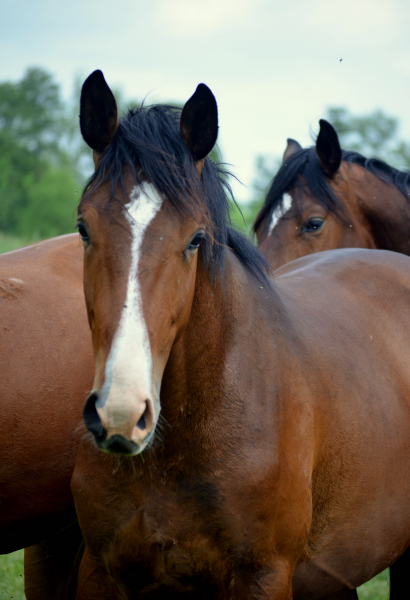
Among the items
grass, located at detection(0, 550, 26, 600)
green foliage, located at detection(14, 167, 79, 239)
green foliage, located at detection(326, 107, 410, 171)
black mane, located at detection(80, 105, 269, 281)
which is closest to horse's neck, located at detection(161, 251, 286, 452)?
black mane, located at detection(80, 105, 269, 281)

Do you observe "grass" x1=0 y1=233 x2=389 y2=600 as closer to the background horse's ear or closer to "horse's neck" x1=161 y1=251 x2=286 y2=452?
"horse's neck" x1=161 y1=251 x2=286 y2=452

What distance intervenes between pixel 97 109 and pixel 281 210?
126 inches

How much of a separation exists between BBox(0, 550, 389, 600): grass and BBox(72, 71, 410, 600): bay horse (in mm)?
2140

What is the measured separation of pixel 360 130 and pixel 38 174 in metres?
24.4

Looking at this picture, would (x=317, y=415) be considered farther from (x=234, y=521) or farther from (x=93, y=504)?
(x=93, y=504)

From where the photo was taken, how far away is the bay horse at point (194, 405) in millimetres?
1997

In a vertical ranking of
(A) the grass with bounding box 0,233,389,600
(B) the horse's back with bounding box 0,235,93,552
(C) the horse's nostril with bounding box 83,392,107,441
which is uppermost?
(C) the horse's nostril with bounding box 83,392,107,441

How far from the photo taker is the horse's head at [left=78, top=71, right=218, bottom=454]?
70.0 inches

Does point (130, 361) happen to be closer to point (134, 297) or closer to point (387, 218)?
point (134, 297)

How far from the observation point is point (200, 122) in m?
2.34

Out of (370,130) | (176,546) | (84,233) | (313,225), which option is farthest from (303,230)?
(370,130)

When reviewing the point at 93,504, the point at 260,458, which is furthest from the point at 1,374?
the point at 260,458

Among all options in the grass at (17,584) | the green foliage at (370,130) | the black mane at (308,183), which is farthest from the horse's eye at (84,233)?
the green foliage at (370,130)

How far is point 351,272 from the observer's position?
146 inches
